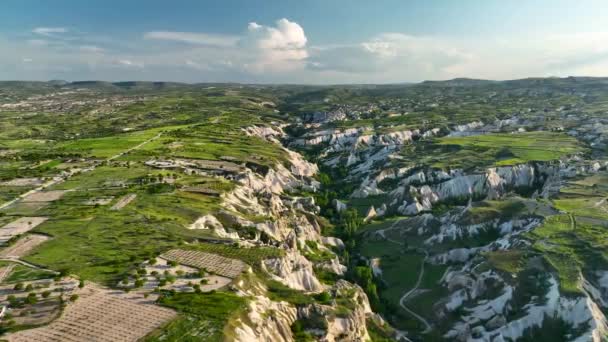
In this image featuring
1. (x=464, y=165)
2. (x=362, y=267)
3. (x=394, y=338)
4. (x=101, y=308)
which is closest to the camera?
(x=101, y=308)

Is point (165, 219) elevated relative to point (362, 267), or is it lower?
elevated

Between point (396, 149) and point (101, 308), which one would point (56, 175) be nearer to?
point (101, 308)

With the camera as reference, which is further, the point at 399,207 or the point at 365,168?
the point at 365,168

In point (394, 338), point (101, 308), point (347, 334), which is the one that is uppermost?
point (101, 308)

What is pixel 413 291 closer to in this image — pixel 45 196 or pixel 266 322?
pixel 266 322

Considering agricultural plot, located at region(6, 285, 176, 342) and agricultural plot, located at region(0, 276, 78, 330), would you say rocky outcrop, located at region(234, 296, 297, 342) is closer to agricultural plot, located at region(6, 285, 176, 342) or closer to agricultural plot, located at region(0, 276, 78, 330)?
agricultural plot, located at region(6, 285, 176, 342)

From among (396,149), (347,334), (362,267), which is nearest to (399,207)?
(362,267)
